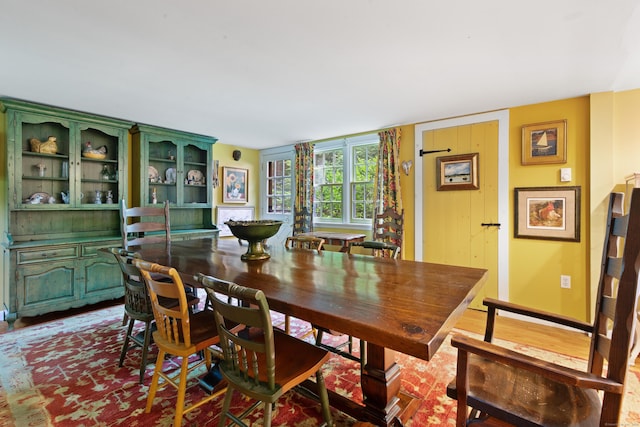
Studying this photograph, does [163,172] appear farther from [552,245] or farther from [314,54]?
[552,245]

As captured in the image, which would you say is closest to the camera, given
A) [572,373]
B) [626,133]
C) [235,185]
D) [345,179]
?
[572,373]

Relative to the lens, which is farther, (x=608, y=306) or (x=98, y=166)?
(x=98, y=166)

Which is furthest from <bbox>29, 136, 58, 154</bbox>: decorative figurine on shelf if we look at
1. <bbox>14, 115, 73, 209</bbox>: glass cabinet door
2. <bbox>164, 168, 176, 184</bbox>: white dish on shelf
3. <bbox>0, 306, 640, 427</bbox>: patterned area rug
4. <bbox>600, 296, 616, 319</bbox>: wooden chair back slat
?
<bbox>600, 296, 616, 319</bbox>: wooden chair back slat

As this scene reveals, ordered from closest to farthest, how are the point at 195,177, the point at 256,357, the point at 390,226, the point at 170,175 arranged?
the point at 256,357
the point at 390,226
the point at 170,175
the point at 195,177

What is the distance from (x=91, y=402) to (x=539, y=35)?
368 cm

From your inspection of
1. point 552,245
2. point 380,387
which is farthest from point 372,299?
point 552,245

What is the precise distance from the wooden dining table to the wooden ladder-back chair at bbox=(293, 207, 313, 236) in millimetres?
2797

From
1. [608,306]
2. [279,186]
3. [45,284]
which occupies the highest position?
[279,186]

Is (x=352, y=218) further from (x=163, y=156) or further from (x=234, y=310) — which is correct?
(x=234, y=310)

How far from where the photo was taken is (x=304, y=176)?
5.04m

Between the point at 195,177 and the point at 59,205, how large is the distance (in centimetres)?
178

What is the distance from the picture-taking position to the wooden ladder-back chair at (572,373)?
0.92m

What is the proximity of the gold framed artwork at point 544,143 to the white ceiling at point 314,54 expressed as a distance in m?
0.30

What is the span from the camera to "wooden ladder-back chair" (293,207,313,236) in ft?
16.3
